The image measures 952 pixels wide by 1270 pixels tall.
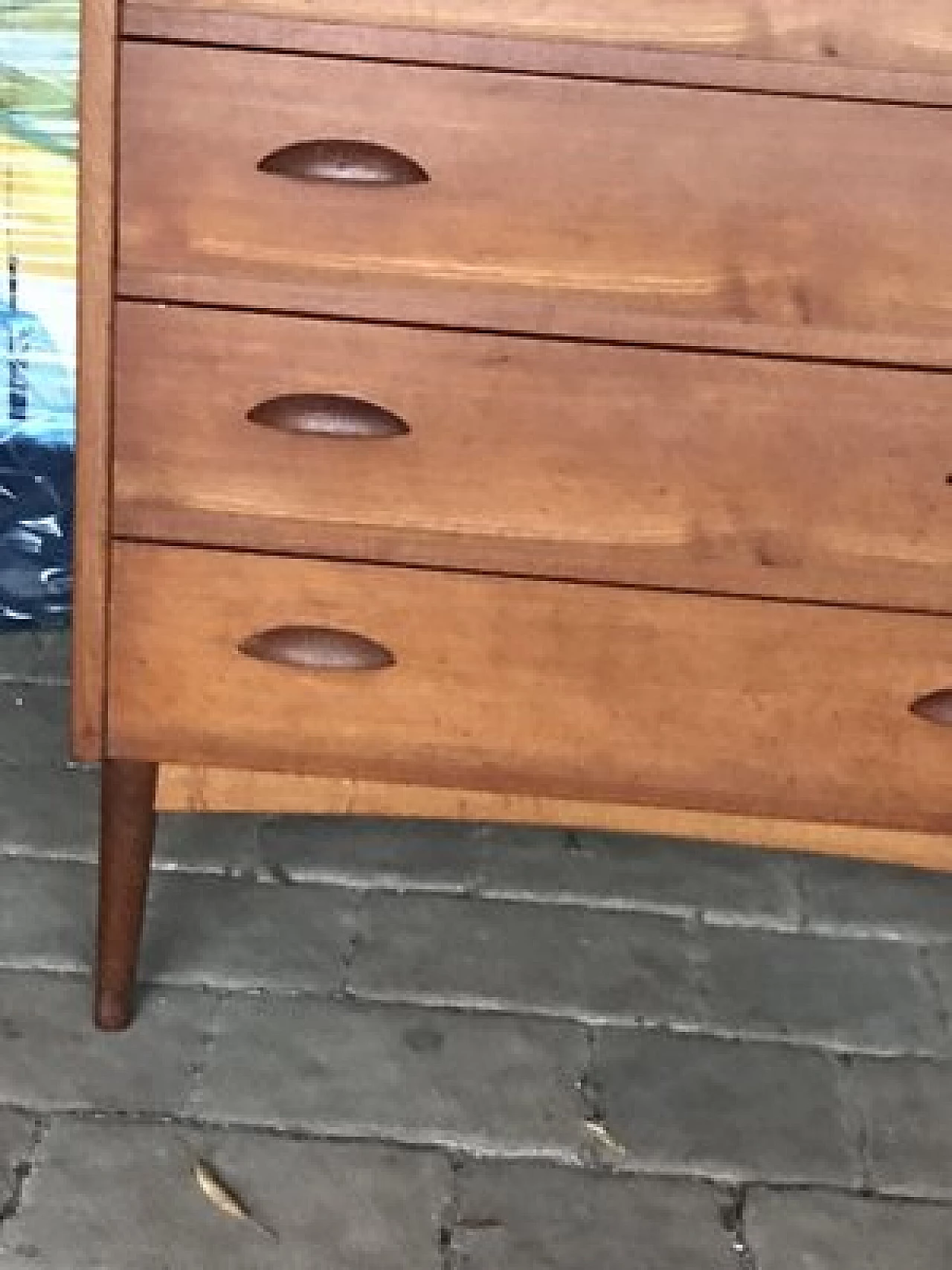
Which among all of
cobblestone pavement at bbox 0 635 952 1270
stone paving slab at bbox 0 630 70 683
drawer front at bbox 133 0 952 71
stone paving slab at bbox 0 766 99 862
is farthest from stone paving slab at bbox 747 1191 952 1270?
stone paving slab at bbox 0 630 70 683

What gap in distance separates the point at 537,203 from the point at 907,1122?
0.86m

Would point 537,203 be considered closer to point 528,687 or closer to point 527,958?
point 528,687

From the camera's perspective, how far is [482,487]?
1569 mm

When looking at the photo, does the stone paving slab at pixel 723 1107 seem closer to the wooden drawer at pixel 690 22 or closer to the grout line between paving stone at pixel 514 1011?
the grout line between paving stone at pixel 514 1011

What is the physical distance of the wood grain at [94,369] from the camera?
143 centimetres

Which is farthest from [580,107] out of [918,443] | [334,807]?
[334,807]

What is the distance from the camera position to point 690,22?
56.2 inches

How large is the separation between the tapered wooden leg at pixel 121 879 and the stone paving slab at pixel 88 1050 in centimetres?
3

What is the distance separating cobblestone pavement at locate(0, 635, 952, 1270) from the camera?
161cm

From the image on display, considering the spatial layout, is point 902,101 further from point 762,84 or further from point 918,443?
point 918,443

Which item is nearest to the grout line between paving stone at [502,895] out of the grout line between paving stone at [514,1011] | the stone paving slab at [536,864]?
the stone paving slab at [536,864]

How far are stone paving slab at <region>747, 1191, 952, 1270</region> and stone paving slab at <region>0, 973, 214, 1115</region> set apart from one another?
1.63 ft

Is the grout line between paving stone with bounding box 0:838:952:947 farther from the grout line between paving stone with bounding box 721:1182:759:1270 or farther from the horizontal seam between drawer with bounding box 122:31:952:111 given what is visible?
the horizontal seam between drawer with bounding box 122:31:952:111

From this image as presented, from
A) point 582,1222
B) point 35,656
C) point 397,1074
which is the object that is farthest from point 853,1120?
point 35,656
